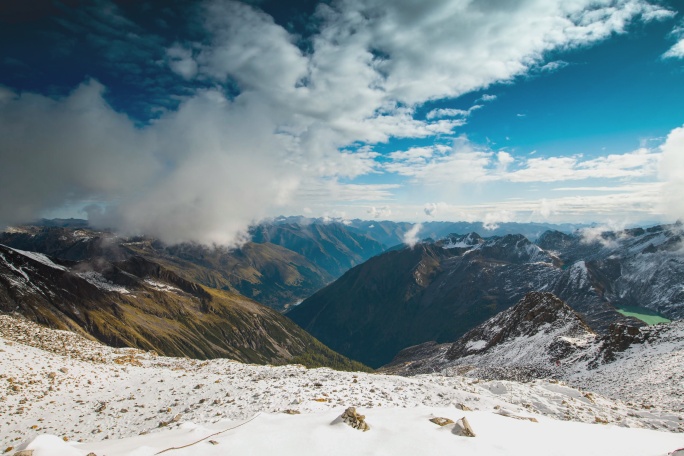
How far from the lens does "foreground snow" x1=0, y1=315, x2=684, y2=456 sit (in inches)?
474

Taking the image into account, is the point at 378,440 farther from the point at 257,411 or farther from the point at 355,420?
the point at 257,411

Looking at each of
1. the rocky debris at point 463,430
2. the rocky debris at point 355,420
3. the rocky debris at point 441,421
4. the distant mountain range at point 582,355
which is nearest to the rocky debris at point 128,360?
the rocky debris at point 355,420

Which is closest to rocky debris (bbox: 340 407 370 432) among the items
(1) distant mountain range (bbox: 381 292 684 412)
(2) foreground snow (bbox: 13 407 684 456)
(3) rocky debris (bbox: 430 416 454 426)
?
(2) foreground snow (bbox: 13 407 684 456)

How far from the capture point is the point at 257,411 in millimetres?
18609

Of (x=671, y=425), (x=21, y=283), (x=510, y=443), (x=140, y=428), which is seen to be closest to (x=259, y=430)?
(x=510, y=443)

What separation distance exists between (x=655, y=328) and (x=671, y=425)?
46520mm

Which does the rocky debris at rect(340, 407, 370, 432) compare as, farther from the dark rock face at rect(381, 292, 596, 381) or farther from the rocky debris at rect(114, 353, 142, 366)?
the dark rock face at rect(381, 292, 596, 381)

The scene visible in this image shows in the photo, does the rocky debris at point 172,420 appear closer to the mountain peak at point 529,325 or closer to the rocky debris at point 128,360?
the rocky debris at point 128,360

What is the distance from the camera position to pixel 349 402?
65.5ft

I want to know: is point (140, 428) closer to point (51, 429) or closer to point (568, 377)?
point (51, 429)

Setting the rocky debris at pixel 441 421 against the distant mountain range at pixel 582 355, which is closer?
the rocky debris at pixel 441 421

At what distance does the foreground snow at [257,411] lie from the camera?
39.5ft

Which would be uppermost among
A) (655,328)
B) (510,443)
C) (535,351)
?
(510,443)

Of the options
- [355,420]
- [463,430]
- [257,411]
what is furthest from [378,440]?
[257,411]
